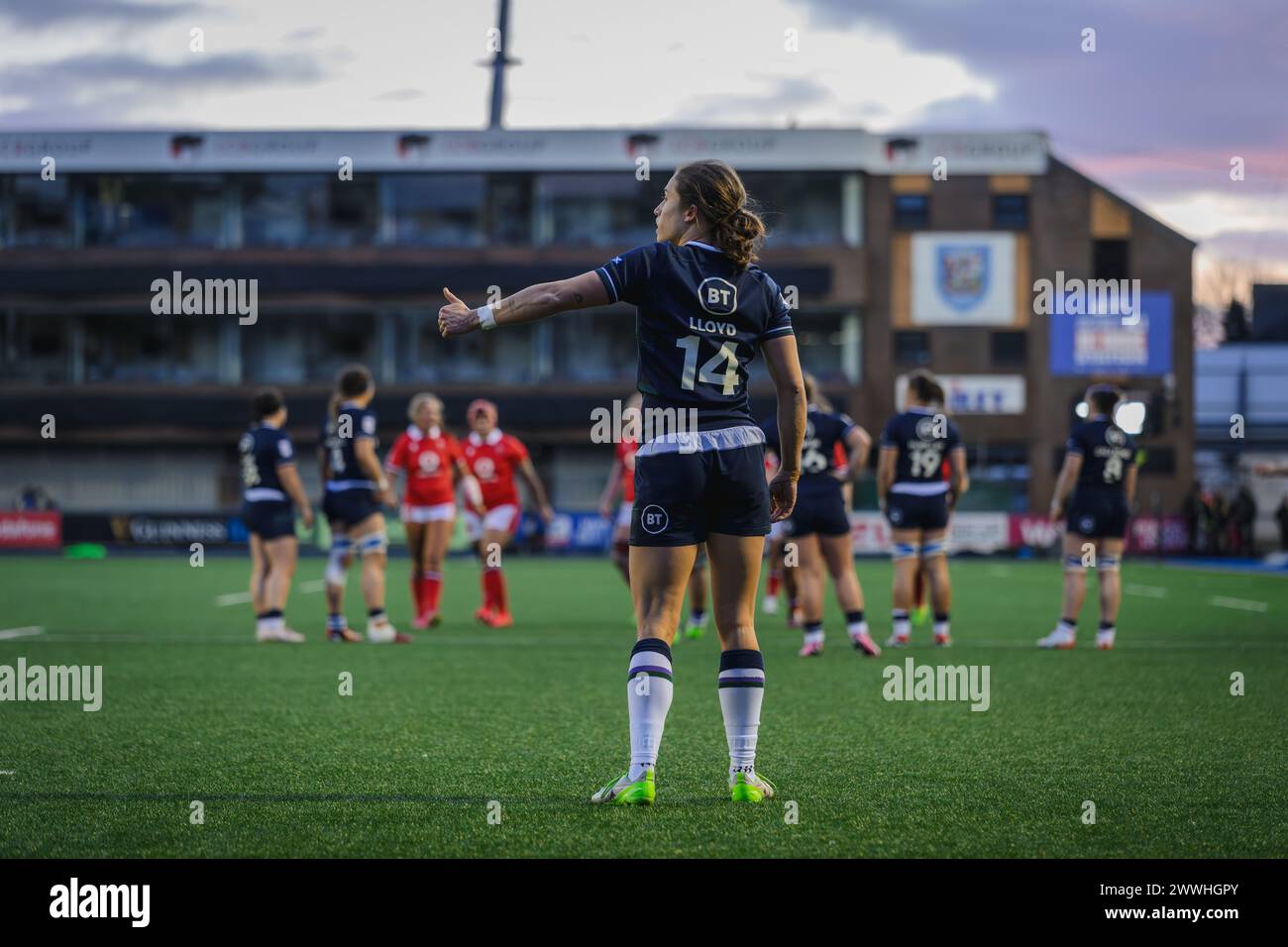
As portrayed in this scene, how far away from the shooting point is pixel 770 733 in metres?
7.24

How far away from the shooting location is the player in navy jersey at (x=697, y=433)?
530 centimetres

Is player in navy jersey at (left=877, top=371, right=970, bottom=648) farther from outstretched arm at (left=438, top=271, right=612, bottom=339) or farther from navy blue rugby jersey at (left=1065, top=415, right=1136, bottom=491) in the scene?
outstretched arm at (left=438, top=271, right=612, bottom=339)

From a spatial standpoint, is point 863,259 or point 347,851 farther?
point 863,259

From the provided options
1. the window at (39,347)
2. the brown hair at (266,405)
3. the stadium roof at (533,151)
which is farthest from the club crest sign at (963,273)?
the brown hair at (266,405)

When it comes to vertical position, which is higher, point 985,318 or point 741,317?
point 985,318

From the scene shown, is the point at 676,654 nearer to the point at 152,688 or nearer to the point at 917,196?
the point at 152,688

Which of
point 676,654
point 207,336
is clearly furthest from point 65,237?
point 676,654

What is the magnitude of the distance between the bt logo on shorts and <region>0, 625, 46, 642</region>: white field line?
9193mm

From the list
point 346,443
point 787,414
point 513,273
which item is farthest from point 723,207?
point 513,273

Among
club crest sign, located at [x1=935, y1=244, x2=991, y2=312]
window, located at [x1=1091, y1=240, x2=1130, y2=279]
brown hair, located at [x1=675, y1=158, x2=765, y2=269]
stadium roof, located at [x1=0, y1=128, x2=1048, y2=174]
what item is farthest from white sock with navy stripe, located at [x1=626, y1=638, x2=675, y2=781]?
window, located at [x1=1091, y1=240, x2=1130, y2=279]

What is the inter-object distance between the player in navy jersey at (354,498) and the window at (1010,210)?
39.3 m

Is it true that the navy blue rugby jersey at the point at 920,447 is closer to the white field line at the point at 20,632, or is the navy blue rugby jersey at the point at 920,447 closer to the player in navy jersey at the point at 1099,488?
the player in navy jersey at the point at 1099,488

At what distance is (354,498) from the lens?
498 inches
